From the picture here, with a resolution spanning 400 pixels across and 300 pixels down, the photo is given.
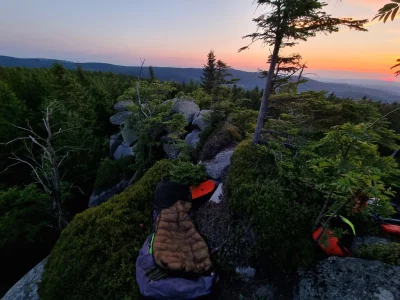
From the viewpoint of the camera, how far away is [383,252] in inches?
184

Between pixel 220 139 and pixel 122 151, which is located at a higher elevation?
pixel 220 139

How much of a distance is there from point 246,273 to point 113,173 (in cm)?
1128

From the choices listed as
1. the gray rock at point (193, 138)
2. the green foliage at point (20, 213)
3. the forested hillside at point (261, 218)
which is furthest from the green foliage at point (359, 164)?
the green foliage at point (20, 213)

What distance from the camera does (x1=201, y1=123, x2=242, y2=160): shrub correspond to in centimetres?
1035

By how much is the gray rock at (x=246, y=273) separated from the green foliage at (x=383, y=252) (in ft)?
8.57

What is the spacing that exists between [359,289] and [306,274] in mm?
1038

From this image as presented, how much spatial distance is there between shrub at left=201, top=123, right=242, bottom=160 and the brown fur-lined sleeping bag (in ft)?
11.0

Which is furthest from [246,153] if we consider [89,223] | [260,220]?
[89,223]

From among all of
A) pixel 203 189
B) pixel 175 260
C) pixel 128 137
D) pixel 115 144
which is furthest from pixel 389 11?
pixel 115 144

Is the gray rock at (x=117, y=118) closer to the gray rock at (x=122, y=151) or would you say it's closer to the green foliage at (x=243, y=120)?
the gray rock at (x=122, y=151)

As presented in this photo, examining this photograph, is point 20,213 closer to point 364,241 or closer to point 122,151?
point 122,151

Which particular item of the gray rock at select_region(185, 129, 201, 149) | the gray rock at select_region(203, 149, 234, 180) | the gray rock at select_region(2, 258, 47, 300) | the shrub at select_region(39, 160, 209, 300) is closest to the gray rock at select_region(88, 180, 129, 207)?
the gray rock at select_region(185, 129, 201, 149)

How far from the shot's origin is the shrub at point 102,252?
Answer: 6.64 metres

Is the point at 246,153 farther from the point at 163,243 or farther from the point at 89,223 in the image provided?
the point at 89,223
